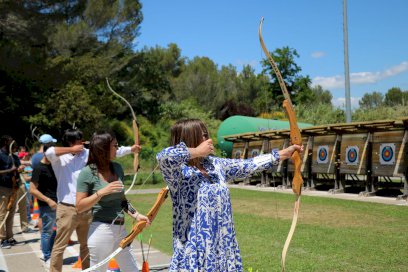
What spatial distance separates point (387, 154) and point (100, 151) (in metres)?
11.3

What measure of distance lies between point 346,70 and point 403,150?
20.0 feet

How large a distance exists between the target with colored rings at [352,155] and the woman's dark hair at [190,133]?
12389mm

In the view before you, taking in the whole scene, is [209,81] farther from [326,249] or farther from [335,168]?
[326,249]

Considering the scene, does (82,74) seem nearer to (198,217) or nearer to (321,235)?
(321,235)

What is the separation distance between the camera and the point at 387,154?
13.3m

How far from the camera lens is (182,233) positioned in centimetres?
278

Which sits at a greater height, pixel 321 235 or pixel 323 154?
pixel 323 154

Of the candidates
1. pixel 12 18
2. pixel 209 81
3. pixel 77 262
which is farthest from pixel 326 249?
pixel 209 81

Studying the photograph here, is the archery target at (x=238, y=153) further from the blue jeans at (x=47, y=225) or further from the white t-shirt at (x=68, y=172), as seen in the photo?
the white t-shirt at (x=68, y=172)

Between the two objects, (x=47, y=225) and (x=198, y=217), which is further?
(x=47, y=225)

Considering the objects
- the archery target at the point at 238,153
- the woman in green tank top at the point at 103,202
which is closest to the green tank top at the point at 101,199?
the woman in green tank top at the point at 103,202

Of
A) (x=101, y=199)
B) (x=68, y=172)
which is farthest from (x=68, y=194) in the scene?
(x=101, y=199)

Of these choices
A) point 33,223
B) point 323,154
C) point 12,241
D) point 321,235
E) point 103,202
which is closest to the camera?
point 103,202

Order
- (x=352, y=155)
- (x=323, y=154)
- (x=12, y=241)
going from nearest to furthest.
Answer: (x=12, y=241)
(x=352, y=155)
(x=323, y=154)
